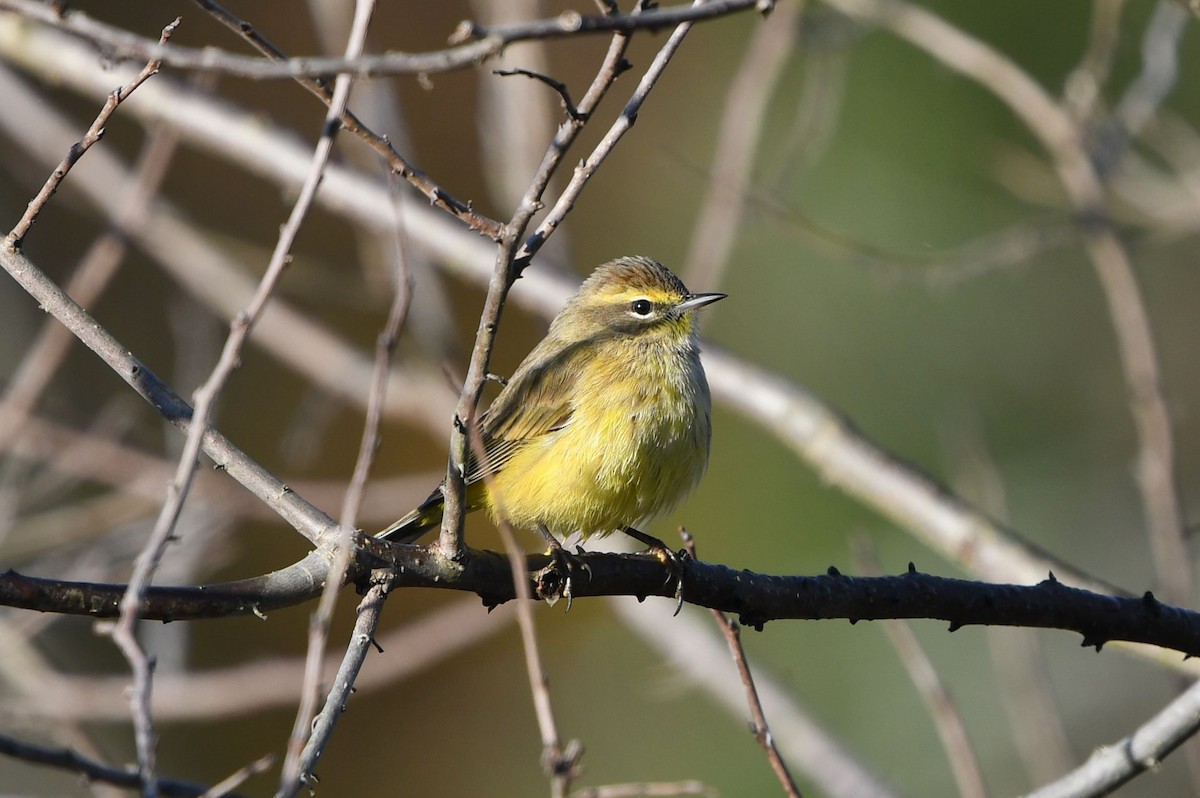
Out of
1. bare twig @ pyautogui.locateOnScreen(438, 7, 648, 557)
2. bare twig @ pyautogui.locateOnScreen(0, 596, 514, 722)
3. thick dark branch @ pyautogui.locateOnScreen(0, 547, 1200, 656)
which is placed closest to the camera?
bare twig @ pyautogui.locateOnScreen(438, 7, 648, 557)

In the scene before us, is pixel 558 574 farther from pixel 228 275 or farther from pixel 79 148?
pixel 228 275

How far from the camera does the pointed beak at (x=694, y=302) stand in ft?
17.5

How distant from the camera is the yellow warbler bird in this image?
181 inches

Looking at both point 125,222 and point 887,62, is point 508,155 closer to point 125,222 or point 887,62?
point 125,222

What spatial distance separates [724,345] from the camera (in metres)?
7.79

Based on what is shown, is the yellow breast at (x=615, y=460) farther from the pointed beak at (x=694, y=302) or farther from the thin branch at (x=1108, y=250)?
the thin branch at (x=1108, y=250)

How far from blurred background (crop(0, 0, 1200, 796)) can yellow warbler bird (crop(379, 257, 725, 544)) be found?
190 centimetres

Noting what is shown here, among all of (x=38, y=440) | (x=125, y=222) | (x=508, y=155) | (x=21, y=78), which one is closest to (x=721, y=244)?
(x=508, y=155)

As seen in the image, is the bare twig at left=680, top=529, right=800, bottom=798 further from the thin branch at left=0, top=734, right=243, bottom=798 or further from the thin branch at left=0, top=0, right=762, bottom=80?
the thin branch at left=0, top=0, right=762, bottom=80

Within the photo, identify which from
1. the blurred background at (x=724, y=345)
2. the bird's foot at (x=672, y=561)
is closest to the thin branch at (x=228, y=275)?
the blurred background at (x=724, y=345)

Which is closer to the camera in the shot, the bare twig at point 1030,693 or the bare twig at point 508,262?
the bare twig at point 508,262

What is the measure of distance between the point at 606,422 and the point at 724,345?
3.17m

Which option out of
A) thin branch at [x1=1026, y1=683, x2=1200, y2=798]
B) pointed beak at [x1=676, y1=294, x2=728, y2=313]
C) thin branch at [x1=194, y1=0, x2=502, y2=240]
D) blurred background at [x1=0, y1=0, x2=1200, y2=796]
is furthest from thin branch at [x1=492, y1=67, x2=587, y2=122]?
blurred background at [x1=0, y1=0, x2=1200, y2=796]

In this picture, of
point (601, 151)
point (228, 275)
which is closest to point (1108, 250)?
point (601, 151)
